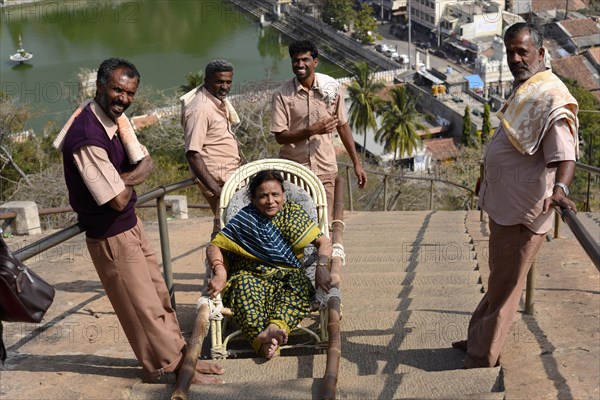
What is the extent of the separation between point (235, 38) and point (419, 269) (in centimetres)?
4773

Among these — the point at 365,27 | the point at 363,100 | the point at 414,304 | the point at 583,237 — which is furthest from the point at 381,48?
the point at 583,237

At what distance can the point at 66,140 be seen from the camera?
10.4 ft

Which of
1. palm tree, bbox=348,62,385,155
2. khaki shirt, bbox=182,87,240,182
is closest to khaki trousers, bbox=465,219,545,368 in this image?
khaki shirt, bbox=182,87,240,182

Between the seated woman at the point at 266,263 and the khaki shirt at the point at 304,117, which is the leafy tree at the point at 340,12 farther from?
the seated woman at the point at 266,263

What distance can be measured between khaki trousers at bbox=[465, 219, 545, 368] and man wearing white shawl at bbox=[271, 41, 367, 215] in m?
1.65

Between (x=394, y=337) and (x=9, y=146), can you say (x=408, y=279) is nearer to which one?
(x=394, y=337)

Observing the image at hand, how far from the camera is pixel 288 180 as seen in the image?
453 cm

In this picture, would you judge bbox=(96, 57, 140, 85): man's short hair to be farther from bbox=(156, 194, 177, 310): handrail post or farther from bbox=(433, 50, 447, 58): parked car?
bbox=(433, 50, 447, 58): parked car

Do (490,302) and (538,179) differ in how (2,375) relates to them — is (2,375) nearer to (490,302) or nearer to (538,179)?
(490,302)

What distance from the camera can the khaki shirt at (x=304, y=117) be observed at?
16.2 ft

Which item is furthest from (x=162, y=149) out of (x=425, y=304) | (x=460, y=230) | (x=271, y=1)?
(x=271, y=1)

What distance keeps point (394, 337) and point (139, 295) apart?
47.1 inches

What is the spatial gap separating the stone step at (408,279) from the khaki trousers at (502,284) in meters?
1.39

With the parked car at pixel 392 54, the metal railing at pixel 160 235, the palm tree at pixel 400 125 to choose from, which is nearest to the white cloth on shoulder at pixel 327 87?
the metal railing at pixel 160 235
